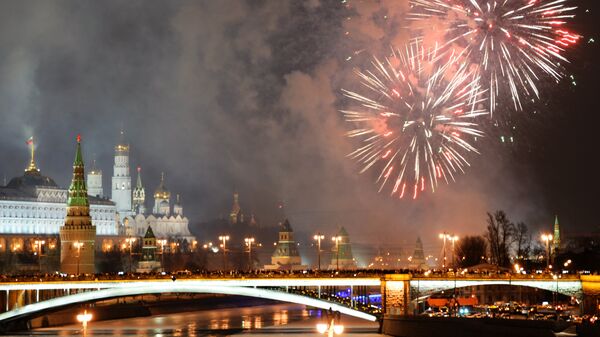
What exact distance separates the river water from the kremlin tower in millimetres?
22824

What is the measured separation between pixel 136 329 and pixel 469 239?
51.2 m

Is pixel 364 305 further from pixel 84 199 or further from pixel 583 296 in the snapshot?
pixel 84 199

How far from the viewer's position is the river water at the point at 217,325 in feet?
266

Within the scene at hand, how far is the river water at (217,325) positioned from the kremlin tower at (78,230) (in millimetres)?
22824

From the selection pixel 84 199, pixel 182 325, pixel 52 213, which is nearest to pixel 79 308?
pixel 182 325

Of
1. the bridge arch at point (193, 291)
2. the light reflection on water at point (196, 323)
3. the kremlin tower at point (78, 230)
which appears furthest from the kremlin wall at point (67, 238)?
the bridge arch at point (193, 291)

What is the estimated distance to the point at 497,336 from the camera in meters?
54.5

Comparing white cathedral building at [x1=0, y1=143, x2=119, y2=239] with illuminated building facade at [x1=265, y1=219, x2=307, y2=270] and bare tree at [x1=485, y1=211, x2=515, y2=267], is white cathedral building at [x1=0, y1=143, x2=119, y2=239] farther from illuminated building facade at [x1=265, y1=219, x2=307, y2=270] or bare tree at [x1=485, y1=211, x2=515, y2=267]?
bare tree at [x1=485, y1=211, x2=515, y2=267]

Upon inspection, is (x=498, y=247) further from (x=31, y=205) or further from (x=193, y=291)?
(x=31, y=205)

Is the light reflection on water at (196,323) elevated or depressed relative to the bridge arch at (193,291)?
depressed

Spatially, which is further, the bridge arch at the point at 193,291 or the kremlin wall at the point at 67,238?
the kremlin wall at the point at 67,238

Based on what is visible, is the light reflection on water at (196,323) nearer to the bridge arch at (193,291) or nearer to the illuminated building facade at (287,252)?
the bridge arch at (193,291)

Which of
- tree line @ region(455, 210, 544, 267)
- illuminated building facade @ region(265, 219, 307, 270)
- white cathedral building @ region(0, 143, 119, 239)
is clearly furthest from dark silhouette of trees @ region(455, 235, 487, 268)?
white cathedral building @ region(0, 143, 119, 239)

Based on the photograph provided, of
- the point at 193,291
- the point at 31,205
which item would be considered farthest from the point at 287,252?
the point at 193,291
